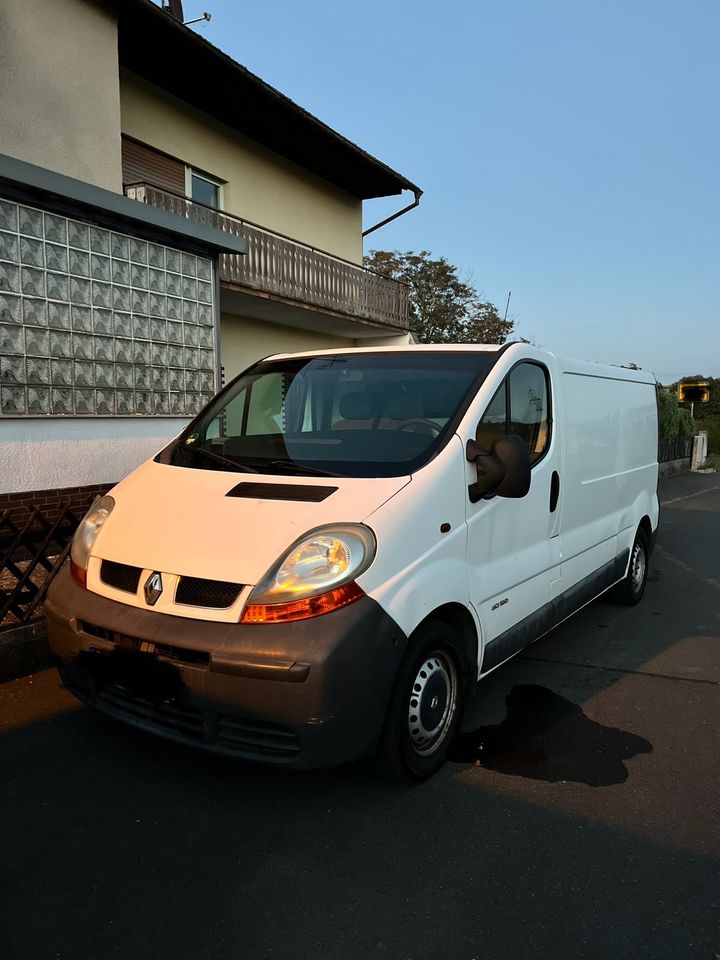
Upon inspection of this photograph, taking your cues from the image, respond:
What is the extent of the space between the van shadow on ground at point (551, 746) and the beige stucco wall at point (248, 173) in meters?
11.3

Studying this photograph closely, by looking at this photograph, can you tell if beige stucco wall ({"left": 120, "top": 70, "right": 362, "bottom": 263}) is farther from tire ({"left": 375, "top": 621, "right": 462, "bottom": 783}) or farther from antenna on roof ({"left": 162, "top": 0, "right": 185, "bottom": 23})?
tire ({"left": 375, "top": 621, "right": 462, "bottom": 783})

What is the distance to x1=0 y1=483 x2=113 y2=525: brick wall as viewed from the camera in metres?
6.34

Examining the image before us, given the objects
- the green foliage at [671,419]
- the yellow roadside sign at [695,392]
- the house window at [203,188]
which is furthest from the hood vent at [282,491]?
the yellow roadside sign at [695,392]

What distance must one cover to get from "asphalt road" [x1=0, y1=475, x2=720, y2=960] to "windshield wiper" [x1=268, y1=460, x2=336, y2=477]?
50.2 inches

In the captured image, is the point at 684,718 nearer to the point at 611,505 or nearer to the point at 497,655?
the point at 497,655

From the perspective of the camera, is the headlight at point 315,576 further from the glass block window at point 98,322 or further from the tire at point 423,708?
the glass block window at point 98,322

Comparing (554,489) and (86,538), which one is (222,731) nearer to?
(86,538)

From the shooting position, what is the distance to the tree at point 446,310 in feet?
101

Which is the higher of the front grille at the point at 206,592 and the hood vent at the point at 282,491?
the hood vent at the point at 282,491

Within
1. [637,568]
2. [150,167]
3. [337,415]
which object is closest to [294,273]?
[150,167]

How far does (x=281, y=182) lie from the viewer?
1511cm

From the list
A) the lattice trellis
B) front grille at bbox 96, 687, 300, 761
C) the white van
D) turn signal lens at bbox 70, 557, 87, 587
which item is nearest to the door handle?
the white van

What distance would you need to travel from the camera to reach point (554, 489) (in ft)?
13.2

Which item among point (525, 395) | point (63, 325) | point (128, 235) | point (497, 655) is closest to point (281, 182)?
point (128, 235)
